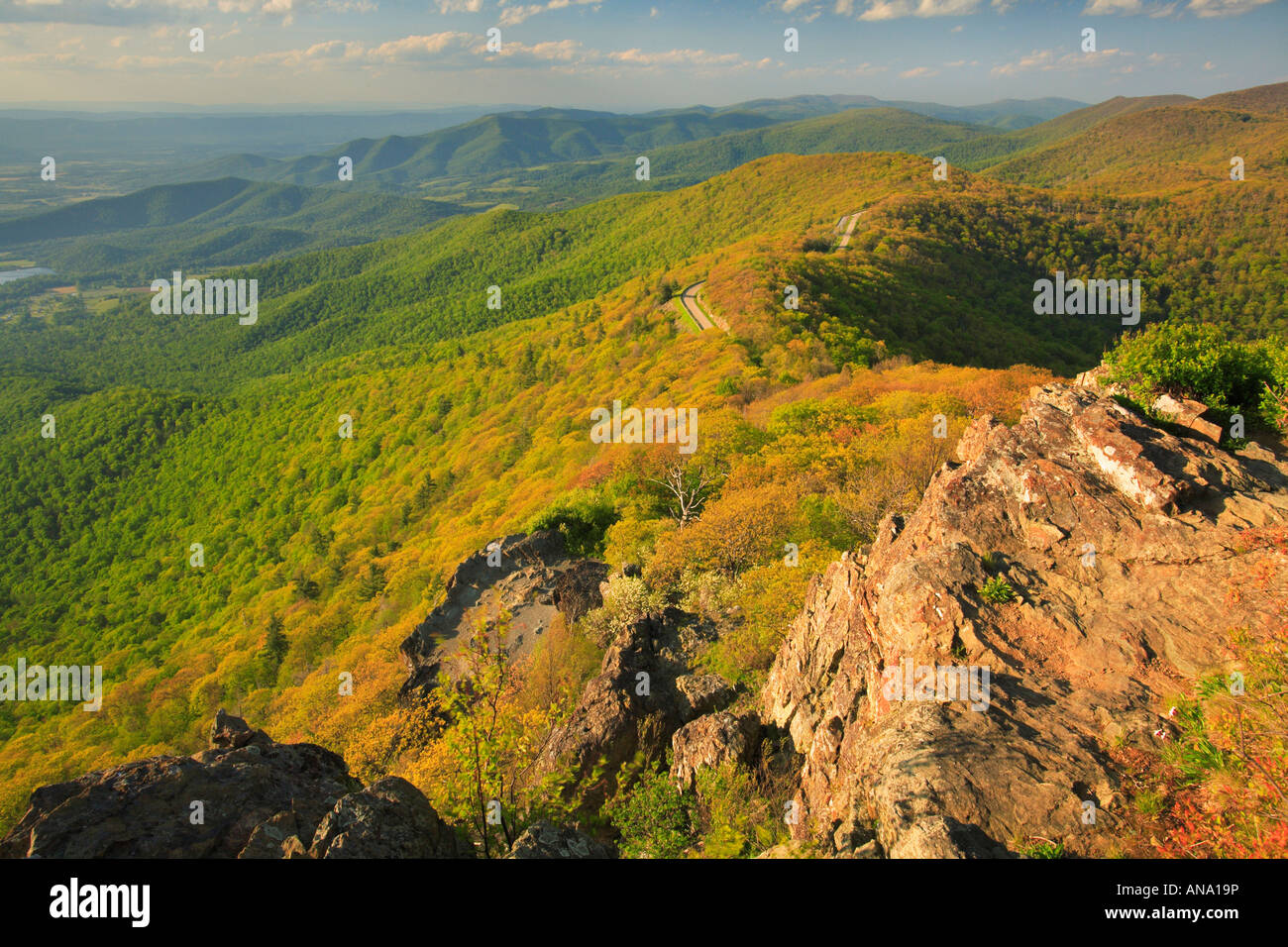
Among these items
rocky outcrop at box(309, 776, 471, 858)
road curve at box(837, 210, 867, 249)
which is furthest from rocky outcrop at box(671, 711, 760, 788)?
road curve at box(837, 210, 867, 249)

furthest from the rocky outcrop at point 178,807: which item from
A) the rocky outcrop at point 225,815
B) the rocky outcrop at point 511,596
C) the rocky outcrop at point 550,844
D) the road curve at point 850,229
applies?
the road curve at point 850,229

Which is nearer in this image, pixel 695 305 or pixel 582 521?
pixel 582 521

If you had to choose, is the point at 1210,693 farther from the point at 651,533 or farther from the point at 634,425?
the point at 634,425

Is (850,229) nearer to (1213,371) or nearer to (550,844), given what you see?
(1213,371)

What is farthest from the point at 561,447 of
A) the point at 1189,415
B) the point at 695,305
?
the point at 1189,415

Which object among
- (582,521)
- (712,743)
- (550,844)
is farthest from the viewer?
(582,521)

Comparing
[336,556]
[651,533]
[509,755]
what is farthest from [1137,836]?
[336,556]

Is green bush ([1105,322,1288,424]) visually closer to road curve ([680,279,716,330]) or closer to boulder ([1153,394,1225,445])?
boulder ([1153,394,1225,445])
